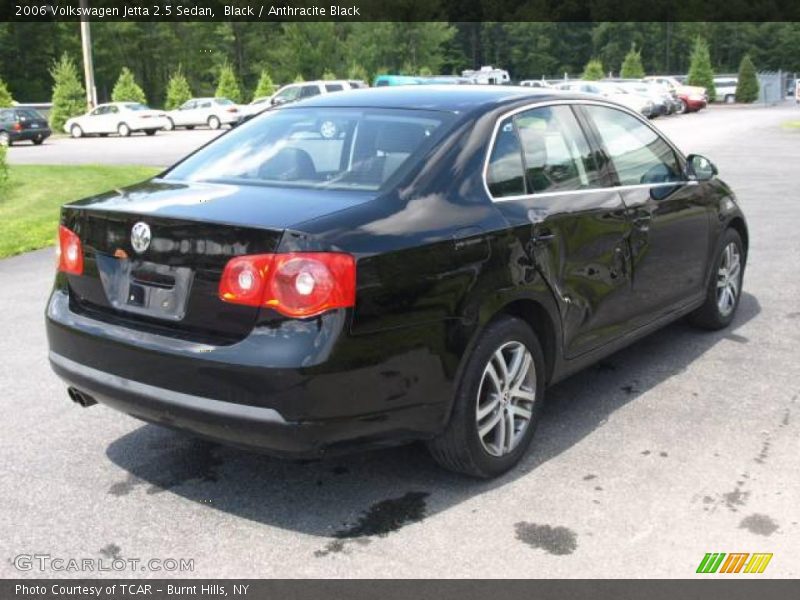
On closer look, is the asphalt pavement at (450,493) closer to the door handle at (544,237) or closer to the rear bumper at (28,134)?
the door handle at (544,237)

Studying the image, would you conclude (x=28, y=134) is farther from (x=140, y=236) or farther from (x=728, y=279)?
(x=140, y=236)

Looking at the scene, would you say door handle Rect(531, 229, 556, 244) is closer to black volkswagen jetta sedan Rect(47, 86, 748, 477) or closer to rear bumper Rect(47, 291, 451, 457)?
black volkswagen jetta sedan Rect(47, 86, 748, 477)

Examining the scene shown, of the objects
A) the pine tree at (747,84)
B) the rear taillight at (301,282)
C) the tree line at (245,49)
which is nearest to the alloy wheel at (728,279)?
the rear taillight at (301,282)

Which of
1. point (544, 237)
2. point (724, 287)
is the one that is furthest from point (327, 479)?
point (724, 287)

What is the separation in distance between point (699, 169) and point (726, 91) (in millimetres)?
66665

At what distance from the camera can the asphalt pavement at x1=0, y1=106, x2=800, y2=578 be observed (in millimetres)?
3395

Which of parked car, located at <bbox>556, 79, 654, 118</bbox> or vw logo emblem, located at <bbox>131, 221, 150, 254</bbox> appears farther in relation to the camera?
parked car, located at <bbox>556, 79, 654, 118</bbox>

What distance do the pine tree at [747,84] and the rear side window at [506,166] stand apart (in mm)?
65486

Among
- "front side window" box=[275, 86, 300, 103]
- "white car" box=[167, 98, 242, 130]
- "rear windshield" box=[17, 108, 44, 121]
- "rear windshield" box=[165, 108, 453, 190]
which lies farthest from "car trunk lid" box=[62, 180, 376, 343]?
"white car" box=[167, 98, 242, 130]

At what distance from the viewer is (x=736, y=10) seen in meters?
107

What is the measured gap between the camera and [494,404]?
158 inches

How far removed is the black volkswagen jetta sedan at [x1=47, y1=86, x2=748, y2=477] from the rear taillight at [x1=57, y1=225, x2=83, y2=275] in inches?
0.5

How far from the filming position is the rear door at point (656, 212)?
16.6 ft
